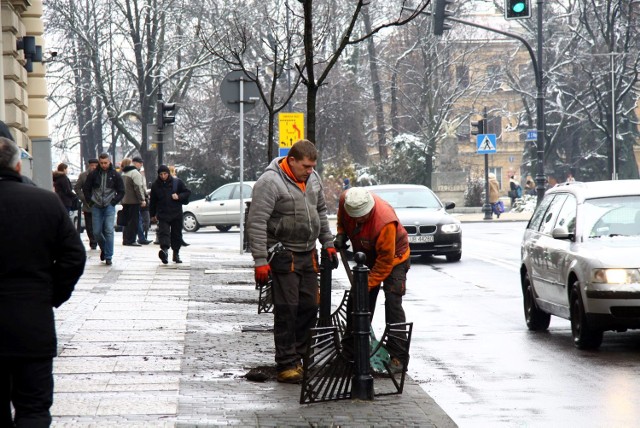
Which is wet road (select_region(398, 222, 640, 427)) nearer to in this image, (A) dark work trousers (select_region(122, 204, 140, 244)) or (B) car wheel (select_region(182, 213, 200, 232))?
(A) dark work trousers (select_region(122, 204, 140, 244))

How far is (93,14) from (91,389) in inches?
1643

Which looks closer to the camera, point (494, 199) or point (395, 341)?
point (395, 341)

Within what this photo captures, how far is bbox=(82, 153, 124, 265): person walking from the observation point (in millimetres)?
20906

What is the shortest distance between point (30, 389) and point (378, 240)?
14.0 feet

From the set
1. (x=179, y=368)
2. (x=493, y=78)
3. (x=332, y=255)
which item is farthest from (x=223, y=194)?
(x=493, y=78)

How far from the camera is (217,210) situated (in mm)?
39000

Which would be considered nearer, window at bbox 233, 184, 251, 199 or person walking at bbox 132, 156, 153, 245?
person walking at bbox 132, 156, 153, 245

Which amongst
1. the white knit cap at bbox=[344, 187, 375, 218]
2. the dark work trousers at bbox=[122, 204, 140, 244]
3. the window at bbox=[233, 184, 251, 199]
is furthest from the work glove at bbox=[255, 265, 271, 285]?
the window at bbox=[233, 184, 251, 199]

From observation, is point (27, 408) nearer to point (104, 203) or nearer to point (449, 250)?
point (104, 203)

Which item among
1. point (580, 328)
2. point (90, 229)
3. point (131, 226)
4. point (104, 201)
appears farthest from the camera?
point (131, 226)

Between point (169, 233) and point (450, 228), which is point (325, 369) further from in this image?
point (450, 228)

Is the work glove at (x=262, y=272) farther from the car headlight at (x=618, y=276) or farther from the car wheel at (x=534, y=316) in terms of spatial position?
the car wheel at (x=534, y=316)

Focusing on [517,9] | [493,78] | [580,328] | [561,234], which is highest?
[493,78]

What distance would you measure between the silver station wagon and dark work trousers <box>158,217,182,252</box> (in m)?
8.49
